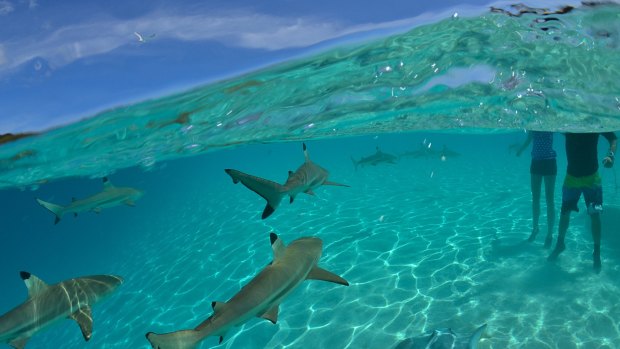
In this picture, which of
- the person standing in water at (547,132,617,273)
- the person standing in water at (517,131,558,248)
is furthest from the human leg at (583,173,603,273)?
the person standing in water at (517,131,558,248)

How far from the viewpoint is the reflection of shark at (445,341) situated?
657 centimetres

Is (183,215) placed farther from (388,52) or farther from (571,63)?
(571,63)

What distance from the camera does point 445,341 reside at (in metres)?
6.75

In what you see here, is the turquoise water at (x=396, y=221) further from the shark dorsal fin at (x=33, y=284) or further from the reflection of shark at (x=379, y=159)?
the shark dorsal fin at (x=33, y=284)

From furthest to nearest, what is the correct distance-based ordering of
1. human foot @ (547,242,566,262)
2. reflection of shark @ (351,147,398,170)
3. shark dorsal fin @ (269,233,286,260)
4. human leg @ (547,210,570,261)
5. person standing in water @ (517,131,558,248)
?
reflection of shark @ (351,147,398,170)
person standing in water @ (517,131,558,248)
human foot @ (547,242,566,262)
human leg @ (547,210,570,261)
shark dorsal fin @ (269,233,286,260)

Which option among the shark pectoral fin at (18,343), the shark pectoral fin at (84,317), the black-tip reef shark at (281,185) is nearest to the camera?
the black-tip reef shark at (281,185)

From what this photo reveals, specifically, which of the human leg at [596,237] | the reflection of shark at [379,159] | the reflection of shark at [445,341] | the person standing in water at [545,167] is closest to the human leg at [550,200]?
the person standing in water at [545,167]

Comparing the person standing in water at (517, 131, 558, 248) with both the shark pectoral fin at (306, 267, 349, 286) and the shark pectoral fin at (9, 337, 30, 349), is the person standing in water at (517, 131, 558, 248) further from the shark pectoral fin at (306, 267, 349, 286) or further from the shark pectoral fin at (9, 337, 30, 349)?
the shark pectoral fin at (9, 337, 30, 349)

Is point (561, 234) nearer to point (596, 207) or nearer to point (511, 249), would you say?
point (596, 207)

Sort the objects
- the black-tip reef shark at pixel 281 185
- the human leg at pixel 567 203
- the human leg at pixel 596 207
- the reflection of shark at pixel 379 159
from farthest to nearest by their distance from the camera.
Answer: the reflection of shark at pixel 379 159, the human leg at pixel 567 203, the human leg at pixel 596 207, the black-tip reef shark at pixel 281 185

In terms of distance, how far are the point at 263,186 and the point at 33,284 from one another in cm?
359

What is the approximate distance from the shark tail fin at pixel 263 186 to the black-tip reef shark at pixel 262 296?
67 cm

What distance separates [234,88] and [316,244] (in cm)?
794

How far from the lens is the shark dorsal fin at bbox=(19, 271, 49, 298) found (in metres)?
5.00
